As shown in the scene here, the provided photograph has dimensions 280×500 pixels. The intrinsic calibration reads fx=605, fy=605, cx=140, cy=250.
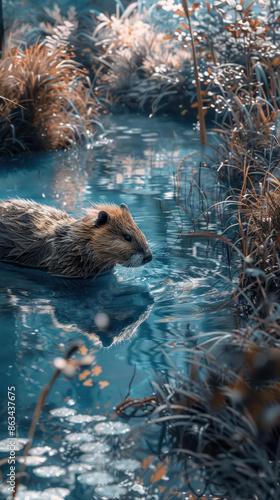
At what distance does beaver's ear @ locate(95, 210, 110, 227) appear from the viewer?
4281 mm

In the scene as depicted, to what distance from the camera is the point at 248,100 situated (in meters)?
7.39

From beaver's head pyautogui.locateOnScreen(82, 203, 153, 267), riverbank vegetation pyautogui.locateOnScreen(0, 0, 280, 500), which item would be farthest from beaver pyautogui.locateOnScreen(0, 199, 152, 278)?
riverbank vegetation pyautogui.locateOnScreen(0, 0, 280, 500)

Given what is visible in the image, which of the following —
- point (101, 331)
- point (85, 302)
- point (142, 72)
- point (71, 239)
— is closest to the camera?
point (101, 331)

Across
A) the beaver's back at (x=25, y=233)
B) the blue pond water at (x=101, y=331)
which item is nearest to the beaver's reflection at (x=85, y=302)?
the blue pond water at (x=101, y=331)

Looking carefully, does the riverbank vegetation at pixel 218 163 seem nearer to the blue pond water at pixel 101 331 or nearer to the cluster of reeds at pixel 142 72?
the cluster of reeds at pixel 142 72

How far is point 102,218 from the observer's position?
4316 millimetres

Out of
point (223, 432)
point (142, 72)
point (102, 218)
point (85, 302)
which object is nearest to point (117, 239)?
point (102, 218)

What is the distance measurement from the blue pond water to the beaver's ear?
0.45 m

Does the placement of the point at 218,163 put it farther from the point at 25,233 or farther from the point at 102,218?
the point at 25,233

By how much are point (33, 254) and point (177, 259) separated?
1.11 m

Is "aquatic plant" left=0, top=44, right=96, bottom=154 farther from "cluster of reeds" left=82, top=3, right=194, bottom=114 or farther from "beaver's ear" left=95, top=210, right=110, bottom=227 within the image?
"beaver's ear" left=95, top=210, right=110, bottom=227

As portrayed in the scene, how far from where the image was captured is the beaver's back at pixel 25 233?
15.0ft

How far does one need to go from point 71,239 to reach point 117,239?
36 centimetres

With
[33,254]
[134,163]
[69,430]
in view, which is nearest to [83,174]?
[134,163]
